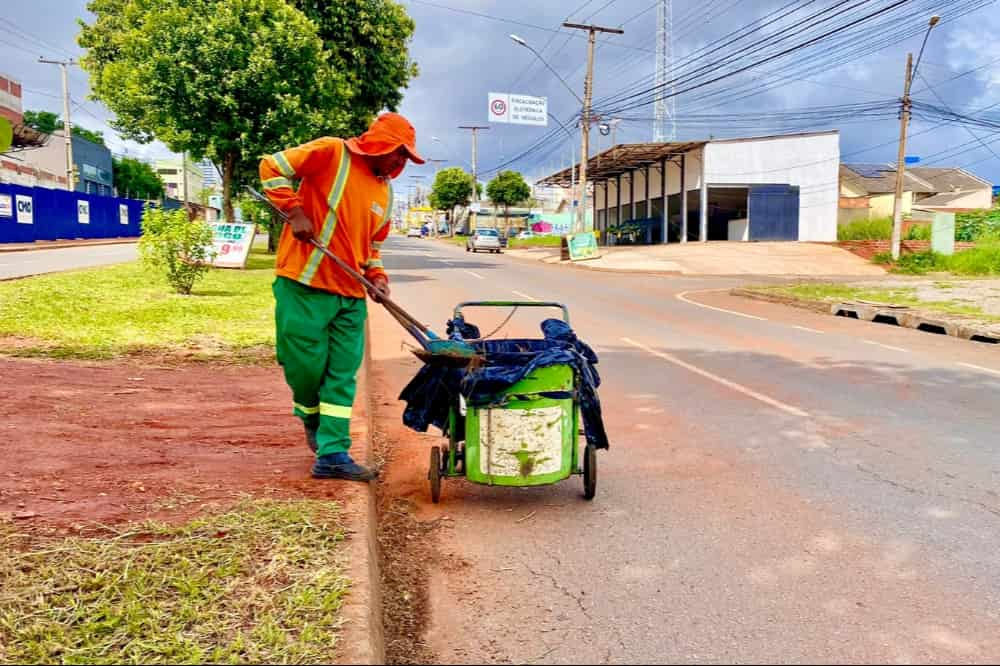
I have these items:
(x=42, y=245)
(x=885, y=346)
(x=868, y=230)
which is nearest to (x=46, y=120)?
(x=42, y=245)

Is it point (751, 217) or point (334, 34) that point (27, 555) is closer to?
point (334, 34)

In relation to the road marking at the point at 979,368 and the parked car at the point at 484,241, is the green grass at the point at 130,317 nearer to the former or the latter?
the road marking at the point at 979,368

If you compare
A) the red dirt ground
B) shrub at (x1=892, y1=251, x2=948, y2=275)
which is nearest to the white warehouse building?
shrub at (x1=892, y1=251, x2=948, y2=275)

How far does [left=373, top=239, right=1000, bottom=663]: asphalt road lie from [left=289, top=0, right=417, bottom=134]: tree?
53.4 ft

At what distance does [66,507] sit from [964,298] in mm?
16453

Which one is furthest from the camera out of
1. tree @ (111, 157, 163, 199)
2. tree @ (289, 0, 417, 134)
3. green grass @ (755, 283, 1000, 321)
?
tree @ (111, 157, 163, 199)

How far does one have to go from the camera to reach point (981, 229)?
31531 mm

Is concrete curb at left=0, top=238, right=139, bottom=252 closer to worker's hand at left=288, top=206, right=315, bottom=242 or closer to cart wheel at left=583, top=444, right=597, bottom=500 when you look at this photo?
worker's hand at left=288, top=206, right=315, bottom=242

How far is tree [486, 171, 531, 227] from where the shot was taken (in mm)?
78938

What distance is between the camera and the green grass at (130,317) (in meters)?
8.25

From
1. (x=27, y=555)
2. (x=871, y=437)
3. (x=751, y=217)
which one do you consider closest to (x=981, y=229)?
(x=751, y=217)

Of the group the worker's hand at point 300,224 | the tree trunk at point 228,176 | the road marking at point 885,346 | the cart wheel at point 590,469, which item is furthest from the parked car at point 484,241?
the worker's hand at point 300,224

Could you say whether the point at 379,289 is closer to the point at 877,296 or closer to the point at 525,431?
the point at 525,431

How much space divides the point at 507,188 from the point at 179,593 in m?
77.4
